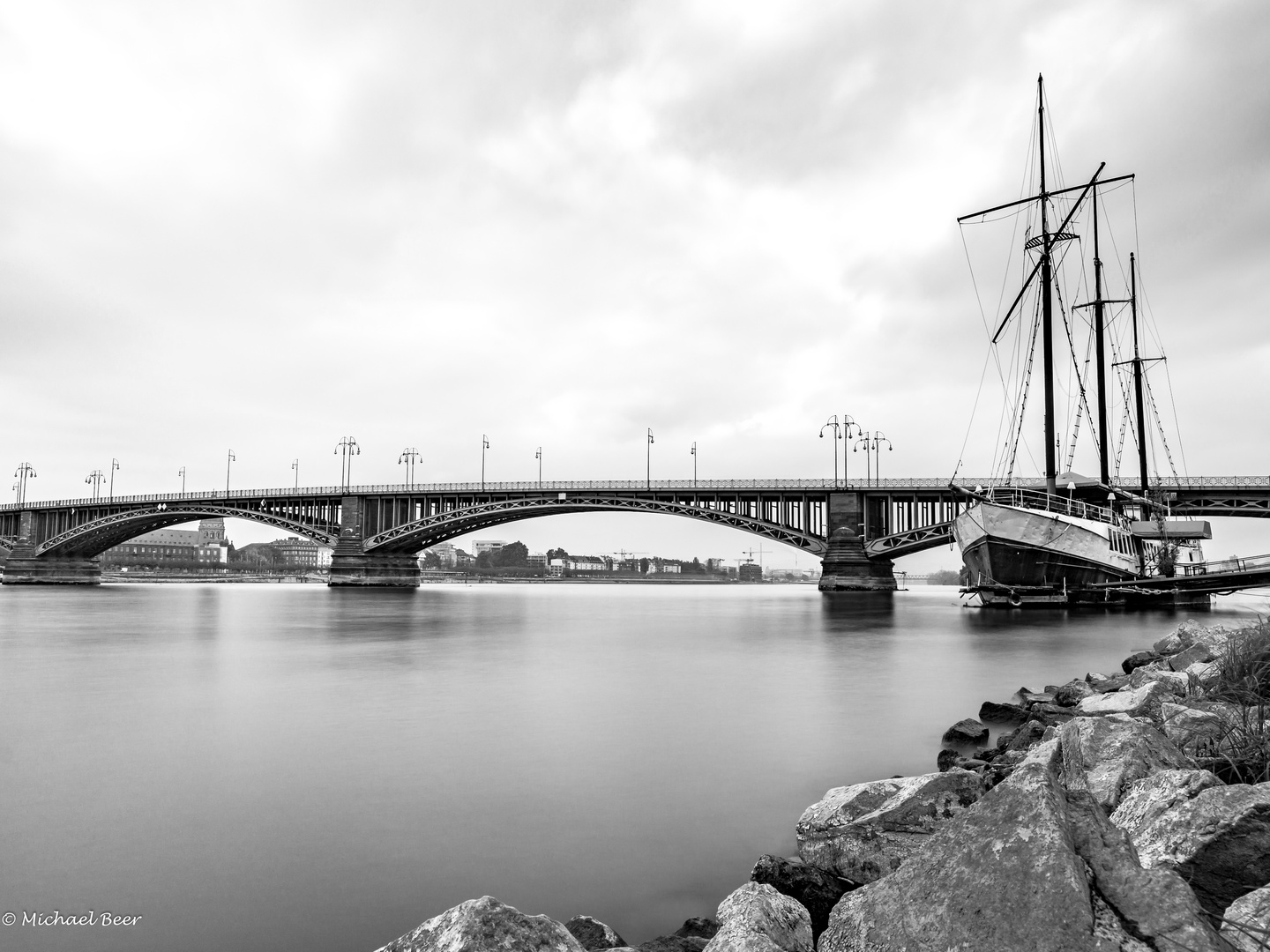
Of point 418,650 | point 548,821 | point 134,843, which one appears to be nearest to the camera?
point 134,843

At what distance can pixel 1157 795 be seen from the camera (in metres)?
4.95

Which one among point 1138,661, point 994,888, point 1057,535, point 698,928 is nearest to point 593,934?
point 698,928

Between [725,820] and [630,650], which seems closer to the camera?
[725,820]

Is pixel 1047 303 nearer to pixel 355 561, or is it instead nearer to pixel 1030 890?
pixel 1030 890

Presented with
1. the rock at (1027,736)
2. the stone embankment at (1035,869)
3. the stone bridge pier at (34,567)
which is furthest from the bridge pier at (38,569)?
the stone embankment at (1035,869)

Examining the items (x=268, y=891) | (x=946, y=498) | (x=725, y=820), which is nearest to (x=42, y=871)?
(x=268, y=891)

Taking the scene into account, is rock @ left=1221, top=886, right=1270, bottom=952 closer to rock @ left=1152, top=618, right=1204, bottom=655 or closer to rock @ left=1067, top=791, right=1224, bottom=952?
rock @ left=1067, top=791, right=1224, bottom=952

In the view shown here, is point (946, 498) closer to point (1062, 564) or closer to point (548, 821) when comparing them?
point (1062, 564)

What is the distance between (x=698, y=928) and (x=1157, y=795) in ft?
10.1

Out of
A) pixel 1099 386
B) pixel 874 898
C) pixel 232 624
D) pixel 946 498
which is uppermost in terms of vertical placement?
pixel 1099 386

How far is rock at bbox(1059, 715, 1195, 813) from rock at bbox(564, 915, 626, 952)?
3098 millimetres

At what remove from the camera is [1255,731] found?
246 inches

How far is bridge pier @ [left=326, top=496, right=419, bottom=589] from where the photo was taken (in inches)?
3681

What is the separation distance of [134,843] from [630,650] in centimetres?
2108
